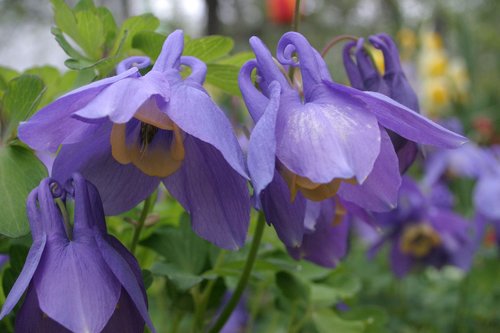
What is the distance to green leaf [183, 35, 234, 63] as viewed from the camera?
0.73 meters

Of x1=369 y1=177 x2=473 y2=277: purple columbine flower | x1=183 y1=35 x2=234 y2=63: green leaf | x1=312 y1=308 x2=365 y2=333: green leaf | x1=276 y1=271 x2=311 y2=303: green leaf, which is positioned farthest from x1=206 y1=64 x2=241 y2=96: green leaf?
x1=369 y1=177 x2=473 y2=277: purple columbine flower

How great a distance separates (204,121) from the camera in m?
0.54

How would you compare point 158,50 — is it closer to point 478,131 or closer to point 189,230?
point 189,230

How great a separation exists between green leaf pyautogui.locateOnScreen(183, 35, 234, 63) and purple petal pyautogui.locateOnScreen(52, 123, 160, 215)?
0.47ft

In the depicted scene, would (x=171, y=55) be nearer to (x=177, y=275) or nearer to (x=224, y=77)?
(x=224, y=77)

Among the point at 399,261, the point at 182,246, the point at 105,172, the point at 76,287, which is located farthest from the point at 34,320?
the point at 399,261

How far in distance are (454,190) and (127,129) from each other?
1796 millimetres

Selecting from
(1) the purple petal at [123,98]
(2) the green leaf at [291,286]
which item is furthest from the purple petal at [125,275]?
(2) the green leaf at [291,286]

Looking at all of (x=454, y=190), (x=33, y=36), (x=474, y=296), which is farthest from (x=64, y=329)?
(x=33, y=36)

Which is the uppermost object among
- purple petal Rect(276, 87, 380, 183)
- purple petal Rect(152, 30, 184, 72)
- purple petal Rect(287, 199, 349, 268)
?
purple petal Rect(152, 30, 184, 72)

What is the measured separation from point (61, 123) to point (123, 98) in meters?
0.08

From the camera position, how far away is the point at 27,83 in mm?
697

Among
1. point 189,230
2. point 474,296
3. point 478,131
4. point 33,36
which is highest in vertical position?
point 189,230

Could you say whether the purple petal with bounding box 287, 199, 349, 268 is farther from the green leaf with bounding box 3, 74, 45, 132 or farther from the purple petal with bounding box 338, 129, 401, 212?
the green leaf with bounding box 3, 74, 45, 132
